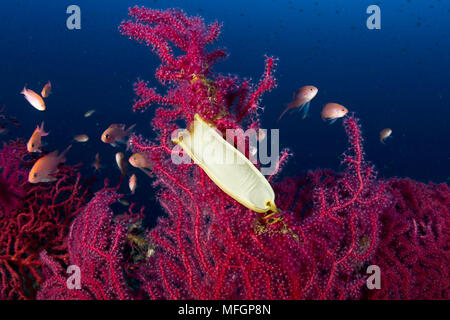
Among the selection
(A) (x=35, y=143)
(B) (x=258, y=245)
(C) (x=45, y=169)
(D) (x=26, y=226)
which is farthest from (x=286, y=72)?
(B) (x=258, y=245)

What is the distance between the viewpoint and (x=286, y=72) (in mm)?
41812

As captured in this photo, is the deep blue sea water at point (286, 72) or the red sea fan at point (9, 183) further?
the deep blue sea water at point (286, 72)

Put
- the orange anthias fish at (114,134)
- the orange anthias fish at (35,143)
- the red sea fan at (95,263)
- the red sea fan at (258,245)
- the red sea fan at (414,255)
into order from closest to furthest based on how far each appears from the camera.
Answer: the red sea fan at (258,245), the red sea fan at (95,263), the red sea fan at (414,255), the orange anthias fish at (35,143), the orange anthias fish at (114,134)

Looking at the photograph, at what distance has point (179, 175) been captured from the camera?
220 cm

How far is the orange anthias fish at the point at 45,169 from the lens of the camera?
402cm

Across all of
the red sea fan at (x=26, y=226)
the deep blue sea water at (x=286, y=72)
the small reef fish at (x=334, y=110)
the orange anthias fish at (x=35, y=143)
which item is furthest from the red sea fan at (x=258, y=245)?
the deep blue sea water at (x=286, y=72)

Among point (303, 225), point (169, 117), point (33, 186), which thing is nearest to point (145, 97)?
point (169, 117)

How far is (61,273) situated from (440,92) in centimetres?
5007

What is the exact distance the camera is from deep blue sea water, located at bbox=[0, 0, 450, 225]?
2495 centimetres

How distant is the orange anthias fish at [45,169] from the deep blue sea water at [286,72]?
861 cm

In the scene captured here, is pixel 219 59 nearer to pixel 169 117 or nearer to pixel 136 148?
pixel 169 117

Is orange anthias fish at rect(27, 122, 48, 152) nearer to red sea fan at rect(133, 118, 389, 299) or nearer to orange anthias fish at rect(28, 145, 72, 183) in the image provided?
orange anthias fish at rect(28, 145, 72, 183)

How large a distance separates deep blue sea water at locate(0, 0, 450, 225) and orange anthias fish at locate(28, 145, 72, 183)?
8607 millimetres

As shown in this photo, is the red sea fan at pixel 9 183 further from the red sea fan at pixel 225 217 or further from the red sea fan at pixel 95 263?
the red sea fan at pixel 225 217
